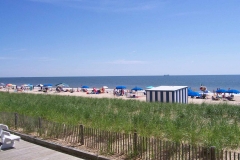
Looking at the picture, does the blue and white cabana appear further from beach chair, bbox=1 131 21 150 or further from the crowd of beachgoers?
beach chair, bbox=1 131 21 150

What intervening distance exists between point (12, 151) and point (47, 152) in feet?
3.97

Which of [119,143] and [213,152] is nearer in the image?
[213,152]

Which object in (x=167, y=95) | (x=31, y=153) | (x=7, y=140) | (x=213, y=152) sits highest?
(x=167, y=95)

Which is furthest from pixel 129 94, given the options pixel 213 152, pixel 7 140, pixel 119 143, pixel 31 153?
pixel 213 152

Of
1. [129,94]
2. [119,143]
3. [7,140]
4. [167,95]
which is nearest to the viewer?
[119,143]

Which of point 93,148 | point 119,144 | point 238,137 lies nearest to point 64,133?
point 93,148

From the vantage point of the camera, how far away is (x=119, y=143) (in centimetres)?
802

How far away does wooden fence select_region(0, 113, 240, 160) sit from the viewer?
6.31 metres

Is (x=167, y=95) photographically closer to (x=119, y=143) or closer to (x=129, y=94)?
(x=119, y=143)

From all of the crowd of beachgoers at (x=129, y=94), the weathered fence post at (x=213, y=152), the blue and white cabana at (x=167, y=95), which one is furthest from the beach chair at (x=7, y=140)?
the crowd of beachgoers at (x=129, y=94)

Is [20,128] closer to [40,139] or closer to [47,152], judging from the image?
[40,139]

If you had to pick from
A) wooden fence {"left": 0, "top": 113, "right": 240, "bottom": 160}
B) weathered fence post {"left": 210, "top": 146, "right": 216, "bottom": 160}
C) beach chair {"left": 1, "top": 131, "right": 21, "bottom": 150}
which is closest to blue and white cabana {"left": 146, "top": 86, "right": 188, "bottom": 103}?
wooden fence {"left": 0, "top": 113, "right": 240, "bottom": 160}

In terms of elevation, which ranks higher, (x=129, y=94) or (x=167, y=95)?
(x=167, y=95)

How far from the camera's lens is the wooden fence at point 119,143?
631cm
